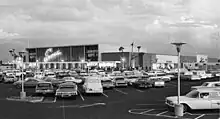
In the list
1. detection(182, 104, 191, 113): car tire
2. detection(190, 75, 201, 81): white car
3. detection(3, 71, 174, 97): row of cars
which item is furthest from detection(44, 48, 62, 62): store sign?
detection(182, 104, 191, 113): car tire

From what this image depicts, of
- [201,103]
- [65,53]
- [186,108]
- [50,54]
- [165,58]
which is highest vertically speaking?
[65,53]

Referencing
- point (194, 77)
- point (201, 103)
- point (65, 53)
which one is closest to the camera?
Answer: point (201, 103)

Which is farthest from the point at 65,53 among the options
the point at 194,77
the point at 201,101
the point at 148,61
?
the point at 201,101

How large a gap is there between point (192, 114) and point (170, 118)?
1975 millimetres

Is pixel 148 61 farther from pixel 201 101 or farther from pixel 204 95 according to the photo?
pixel 201 101

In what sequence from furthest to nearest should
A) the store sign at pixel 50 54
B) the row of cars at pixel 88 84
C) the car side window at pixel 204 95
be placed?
the store sign at pixel 50 54 → the row of cars at pixel 88 84 → the car side window at pixel 204 95

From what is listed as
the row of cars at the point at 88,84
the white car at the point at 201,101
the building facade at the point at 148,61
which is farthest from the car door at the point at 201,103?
the building facade at the point at 148,61

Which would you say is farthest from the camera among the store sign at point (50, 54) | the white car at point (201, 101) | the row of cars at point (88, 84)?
the store sign at point (50, 54)

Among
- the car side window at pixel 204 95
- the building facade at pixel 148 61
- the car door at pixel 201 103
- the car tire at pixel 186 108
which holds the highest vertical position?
the building facade at pixel 148 61

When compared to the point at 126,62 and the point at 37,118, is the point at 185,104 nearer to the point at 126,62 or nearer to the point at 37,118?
the point at 37,118

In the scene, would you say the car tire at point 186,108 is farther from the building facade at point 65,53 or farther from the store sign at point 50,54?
the store sign at point 50,54

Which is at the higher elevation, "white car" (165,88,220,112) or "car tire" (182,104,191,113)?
"white car" (165,88,220,112)

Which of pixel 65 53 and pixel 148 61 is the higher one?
pixel 65 53

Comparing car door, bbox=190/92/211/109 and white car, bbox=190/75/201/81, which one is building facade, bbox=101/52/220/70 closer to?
white car, bbox=190/75/201/81
